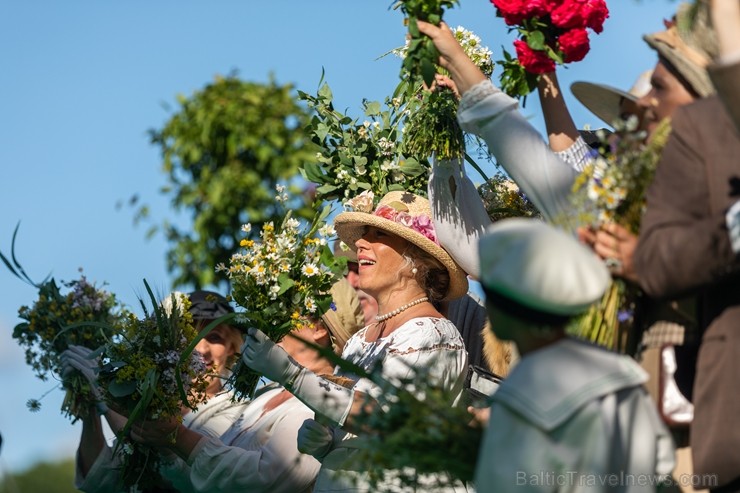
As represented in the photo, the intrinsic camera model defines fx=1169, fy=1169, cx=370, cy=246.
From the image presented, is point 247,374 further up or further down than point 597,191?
further up

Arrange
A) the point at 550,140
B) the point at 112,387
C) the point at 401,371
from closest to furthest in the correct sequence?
1. the point at 550,140
2. the point at 401,371
3. the point at 112,387

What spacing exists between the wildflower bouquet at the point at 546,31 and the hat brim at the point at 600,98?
126 mm

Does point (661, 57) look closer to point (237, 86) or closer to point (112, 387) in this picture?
point (112, 387)

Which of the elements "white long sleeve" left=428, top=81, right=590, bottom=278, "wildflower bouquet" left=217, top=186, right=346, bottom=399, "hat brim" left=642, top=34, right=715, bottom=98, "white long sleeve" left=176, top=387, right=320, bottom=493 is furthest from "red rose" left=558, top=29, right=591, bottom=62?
"white long sleeve" left=176, top=387, right=320, bottom=493

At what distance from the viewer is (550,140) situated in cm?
389

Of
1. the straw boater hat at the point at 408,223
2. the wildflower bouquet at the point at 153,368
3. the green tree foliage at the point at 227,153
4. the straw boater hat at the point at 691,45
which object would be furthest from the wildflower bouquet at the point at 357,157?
the green tree foliage at the point at 227,153

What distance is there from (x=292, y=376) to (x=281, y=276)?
48cm

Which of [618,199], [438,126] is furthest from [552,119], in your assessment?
[618,199]

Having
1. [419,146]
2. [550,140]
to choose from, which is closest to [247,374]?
A: [419,146]

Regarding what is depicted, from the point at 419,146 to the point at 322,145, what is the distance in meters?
0.84

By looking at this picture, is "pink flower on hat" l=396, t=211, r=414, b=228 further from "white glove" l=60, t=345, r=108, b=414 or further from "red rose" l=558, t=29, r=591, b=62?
"white glove" l=60, t=345, r=108, b=414

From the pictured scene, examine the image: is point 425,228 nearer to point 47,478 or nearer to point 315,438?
point 315,438

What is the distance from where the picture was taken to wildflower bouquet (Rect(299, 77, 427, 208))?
520 cm

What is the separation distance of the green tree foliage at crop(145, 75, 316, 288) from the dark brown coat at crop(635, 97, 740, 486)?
7189 mm
